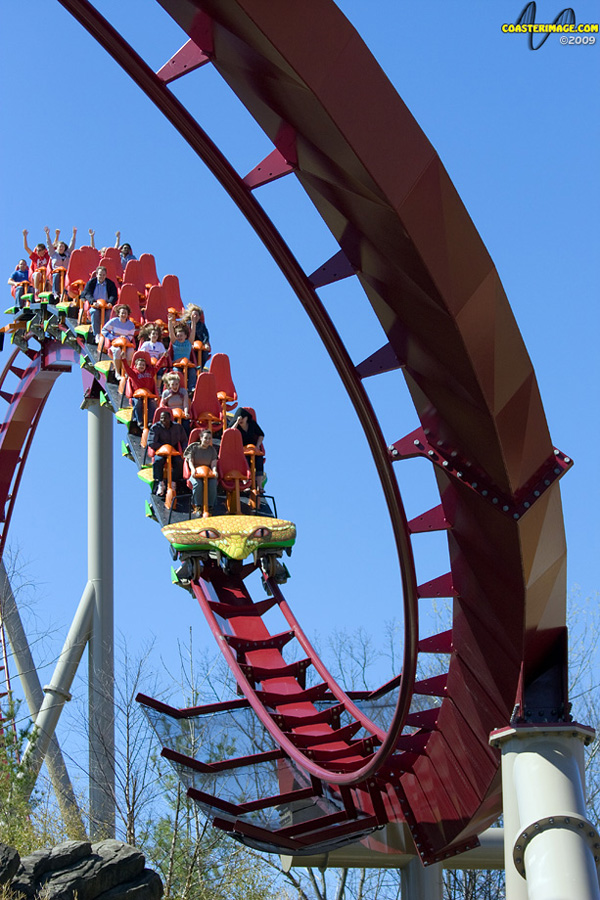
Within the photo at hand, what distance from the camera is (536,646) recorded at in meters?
5.05

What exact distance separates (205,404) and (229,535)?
6.48 ft

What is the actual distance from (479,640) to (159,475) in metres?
4.94

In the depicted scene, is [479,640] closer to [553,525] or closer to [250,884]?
[553,525]

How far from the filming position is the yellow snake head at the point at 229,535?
30.5 ft

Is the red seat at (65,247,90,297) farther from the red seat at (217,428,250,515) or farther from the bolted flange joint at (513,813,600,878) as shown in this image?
the bolted flange joint at (513,813,600,878)

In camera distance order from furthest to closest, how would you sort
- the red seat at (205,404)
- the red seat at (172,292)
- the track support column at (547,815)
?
the red seat at (172,292), the red seat at (205,404), the track support column at (547,815)

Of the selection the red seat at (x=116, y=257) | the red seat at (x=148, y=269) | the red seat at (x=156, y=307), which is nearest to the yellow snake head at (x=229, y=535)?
the red seat at (x=156, y=307)

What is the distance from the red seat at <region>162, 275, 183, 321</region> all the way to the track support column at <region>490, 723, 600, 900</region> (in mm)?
9149

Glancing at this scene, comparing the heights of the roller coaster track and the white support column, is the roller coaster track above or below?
above

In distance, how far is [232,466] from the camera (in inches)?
397

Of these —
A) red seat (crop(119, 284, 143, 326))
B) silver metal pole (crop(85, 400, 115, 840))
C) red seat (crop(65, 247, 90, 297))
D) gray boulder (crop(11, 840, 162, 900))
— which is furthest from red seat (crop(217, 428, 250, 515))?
red seat (crop(65, 247, 90, 297))

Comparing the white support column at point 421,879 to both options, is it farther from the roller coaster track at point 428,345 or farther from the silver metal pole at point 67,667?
the silver metal pole at point 67,667

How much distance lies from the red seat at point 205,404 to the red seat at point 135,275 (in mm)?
2996

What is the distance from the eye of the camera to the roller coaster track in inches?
168
